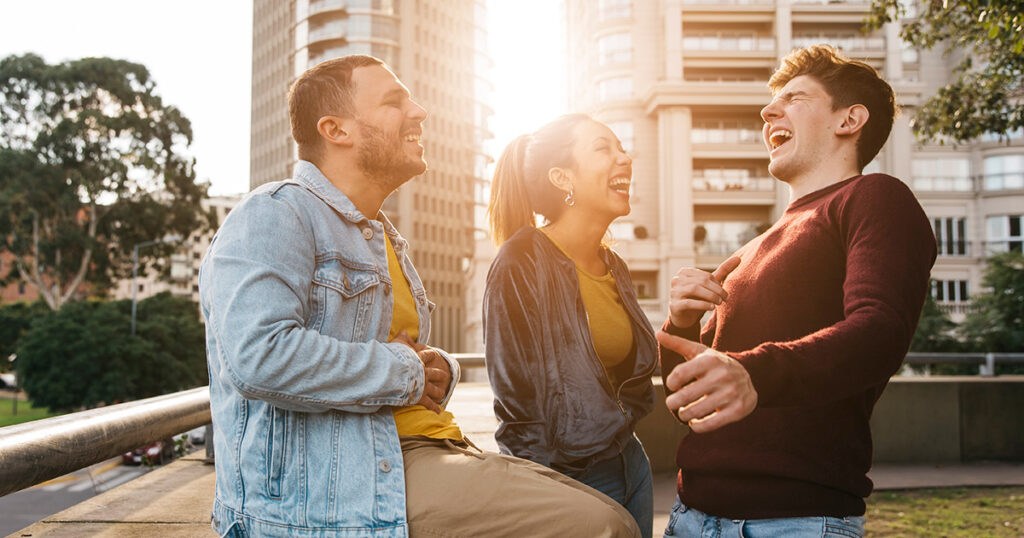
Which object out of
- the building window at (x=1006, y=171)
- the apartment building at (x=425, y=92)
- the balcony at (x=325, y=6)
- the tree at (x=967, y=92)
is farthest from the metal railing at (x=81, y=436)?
the balcony at (x=325, y=6)

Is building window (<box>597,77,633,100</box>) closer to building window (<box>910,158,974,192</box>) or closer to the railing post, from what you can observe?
building window (<box>910,158,974,192</box>)

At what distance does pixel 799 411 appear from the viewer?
5.86 ft

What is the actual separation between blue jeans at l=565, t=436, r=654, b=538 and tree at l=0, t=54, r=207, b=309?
43.8m

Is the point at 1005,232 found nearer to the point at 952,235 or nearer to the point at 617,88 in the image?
the point at 952,235

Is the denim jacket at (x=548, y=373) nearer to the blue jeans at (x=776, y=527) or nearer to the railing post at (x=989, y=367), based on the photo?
the blue jeans at (x=776, y=527)

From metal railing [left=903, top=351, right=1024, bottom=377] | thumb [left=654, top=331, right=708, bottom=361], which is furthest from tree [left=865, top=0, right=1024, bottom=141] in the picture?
thumb [left=654, top=331, right=708, bottom=361]

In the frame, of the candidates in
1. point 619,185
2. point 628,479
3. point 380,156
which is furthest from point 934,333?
point 380,156

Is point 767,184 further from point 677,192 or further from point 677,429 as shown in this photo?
point 677,429

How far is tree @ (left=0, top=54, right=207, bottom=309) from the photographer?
41.2 m

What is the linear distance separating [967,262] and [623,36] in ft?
77.1

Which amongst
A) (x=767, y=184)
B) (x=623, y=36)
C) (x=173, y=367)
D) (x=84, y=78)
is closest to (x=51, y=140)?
(x=84, y=78)

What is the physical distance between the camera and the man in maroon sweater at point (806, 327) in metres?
1.38

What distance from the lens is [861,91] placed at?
1936 millimetres

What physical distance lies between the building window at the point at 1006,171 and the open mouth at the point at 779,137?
52.4 meters
